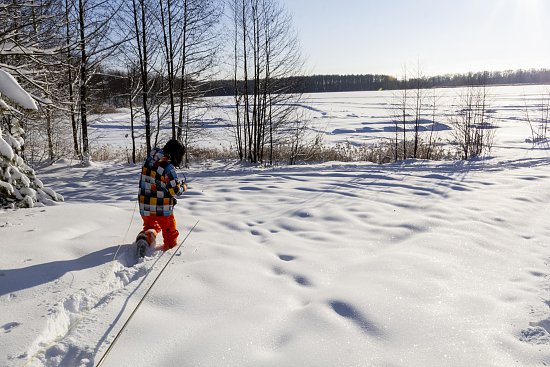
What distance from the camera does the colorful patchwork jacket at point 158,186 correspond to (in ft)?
13.5

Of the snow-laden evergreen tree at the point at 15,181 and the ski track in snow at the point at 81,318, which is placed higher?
the snow-laden evergreen tree at the point at 15,181

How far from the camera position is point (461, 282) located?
343 centimetres

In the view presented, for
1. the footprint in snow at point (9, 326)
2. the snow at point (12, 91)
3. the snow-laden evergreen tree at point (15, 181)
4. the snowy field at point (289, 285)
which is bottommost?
the snowy field at point (289, 285)

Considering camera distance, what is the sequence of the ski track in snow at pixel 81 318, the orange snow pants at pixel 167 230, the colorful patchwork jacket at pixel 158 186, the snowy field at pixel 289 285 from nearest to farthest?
1. the ski track in snow at pixel 81 318
2. the snowy field at pixel 289 285
3. the colorful patchwork jacket at pixel 158 186
4. the orange snow pants at pixel 167 230

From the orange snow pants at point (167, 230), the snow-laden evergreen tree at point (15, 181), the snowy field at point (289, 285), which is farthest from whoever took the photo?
the snow-laden evergreen tree at point (15, 181)

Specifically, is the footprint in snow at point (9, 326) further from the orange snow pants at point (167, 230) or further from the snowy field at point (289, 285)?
the orange snow pants at point (167, 230)

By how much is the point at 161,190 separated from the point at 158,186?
56 millimetres

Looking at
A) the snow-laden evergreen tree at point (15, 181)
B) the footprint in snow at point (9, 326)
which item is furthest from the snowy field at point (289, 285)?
the snow-laden evergreen tree at point (15, 181)

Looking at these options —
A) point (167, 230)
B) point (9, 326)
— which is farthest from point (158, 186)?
point (9, 326)

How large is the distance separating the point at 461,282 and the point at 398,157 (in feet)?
45.6

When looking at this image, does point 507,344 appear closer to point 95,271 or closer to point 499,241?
point 499,241

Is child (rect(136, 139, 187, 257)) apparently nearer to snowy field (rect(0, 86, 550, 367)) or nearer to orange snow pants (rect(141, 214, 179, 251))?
orange snow pants (rect(141, 214, 179, 251))

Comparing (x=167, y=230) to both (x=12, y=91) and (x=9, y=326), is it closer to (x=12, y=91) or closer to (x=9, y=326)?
(x=9, y=326)

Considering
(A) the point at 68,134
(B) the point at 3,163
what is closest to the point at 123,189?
(B) the point at 3,163
